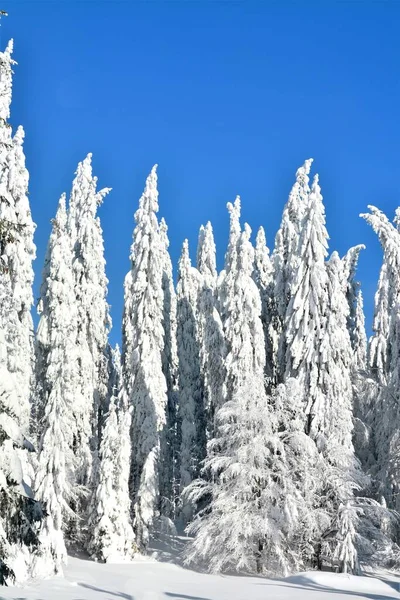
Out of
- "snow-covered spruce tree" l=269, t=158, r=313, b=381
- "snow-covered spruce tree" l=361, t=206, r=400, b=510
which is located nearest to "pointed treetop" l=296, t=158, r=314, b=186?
"snow-covered spruce tree" l=269, t=158, r=313, b=381

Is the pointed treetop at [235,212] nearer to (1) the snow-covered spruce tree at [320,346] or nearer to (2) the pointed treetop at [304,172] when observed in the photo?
(2) the pointed treetop at [304,172]

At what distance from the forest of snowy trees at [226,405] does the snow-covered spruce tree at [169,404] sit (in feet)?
1.76

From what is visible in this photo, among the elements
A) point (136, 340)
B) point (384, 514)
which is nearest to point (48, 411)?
point (136, 340)

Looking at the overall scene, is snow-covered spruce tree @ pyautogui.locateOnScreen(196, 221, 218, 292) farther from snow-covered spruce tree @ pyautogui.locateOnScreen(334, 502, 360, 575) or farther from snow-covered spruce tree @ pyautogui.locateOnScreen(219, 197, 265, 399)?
snow-covered spruce tree @ pyautogui.locateOnScreen(334, 502, 360, 575)

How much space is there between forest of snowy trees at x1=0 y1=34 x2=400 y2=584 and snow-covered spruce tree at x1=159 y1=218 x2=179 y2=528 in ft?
1.76

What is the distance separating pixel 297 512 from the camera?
→ 29500mm

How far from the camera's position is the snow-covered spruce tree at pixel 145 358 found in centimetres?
3634

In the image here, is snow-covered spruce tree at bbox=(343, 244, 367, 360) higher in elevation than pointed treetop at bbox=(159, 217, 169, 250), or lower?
lower

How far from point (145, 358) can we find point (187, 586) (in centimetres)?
1599

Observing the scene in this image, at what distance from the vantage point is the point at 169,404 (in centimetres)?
4731

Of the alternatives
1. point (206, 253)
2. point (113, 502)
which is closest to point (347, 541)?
point (113, 502)

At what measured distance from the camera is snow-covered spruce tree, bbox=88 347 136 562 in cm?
3206

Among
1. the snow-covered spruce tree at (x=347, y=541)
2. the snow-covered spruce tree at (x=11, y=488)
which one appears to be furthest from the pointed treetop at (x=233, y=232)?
the snow-covered spruce tree at (x=11, y=488)

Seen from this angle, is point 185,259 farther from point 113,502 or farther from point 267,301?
point 113,502
